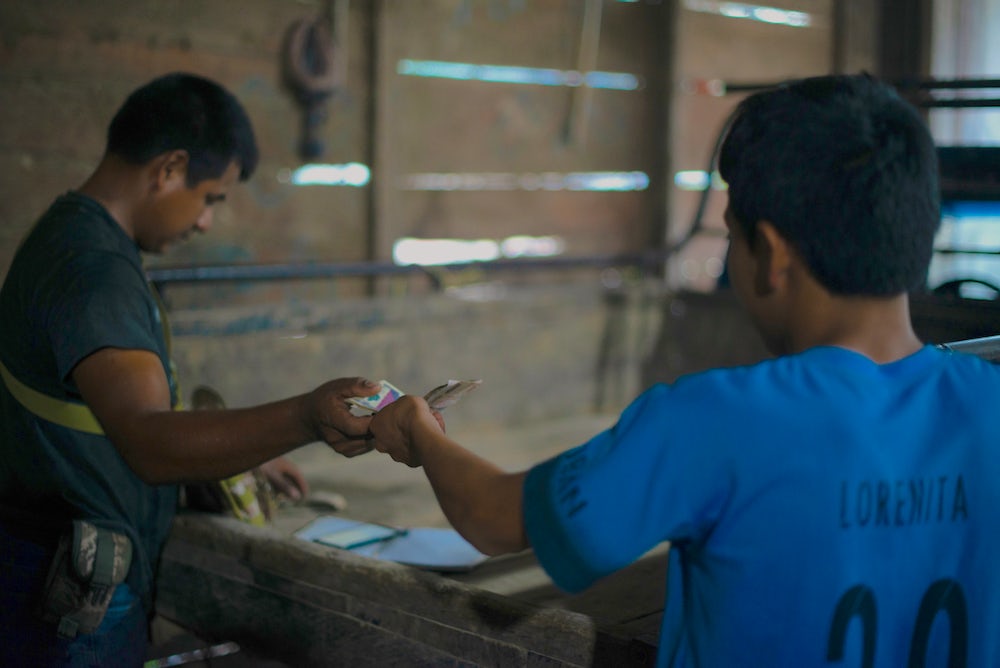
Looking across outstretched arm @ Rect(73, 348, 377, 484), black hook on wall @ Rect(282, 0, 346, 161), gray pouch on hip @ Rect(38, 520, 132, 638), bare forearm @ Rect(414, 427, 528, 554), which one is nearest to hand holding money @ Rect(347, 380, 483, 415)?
outstretched arm @ Rect(73, 348, 377, 484)

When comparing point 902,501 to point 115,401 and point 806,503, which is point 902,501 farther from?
point 115,401

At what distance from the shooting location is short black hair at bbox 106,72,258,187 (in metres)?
2.13

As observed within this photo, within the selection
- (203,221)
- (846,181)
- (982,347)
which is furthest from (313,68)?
(846,181)

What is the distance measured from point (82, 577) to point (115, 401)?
0.37 meters

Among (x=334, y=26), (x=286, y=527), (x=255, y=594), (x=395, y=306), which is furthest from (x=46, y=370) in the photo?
(x=334, y=26)

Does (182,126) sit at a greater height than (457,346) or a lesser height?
greater

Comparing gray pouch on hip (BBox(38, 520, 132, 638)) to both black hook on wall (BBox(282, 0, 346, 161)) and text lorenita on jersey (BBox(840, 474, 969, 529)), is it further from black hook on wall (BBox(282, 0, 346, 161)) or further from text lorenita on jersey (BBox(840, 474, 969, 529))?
black hook on wall (BBox(282, 0, 346, 161))

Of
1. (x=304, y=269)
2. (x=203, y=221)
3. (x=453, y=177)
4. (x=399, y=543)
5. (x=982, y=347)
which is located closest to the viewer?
(x=982, y=347)

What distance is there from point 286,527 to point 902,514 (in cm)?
211

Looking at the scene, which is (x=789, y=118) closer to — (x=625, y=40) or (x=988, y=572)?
(x=988, y=572)

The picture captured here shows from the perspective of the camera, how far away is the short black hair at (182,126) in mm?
2131

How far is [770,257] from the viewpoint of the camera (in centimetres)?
114

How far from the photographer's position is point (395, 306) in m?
4.12

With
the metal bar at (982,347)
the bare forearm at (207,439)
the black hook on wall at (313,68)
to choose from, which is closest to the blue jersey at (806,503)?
the metal bar at (982,347)
